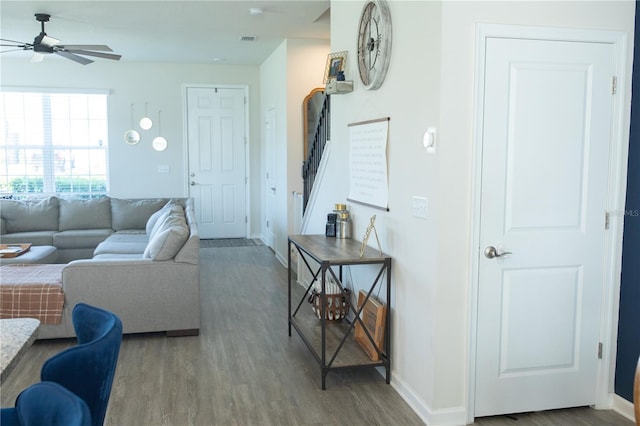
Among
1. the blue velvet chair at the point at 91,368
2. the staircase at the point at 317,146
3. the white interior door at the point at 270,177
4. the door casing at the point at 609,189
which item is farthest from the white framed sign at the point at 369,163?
the white interior door at the point at 270,177

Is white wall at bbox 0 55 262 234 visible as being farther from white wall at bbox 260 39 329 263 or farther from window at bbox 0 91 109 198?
white wall at bbox 260 39 329 263

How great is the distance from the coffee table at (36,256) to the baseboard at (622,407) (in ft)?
16.2

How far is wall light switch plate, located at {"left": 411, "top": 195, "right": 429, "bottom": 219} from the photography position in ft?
9.80

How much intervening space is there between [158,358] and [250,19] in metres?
3.51

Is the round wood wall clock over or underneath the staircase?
over

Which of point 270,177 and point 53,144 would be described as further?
point 53,144

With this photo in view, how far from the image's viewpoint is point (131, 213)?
710cm

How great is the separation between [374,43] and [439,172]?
3.93ft

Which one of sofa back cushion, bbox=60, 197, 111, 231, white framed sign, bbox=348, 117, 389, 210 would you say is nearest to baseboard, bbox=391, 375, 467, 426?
white framed sign, bbox=348, 117, 389, 210

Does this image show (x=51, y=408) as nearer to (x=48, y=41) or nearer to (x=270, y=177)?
(x=48, y=41)

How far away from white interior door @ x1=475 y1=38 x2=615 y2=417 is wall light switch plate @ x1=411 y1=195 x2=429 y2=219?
29 centimetres

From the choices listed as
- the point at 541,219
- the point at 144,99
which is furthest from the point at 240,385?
the point at 144,99

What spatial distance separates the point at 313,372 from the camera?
367 centimetres

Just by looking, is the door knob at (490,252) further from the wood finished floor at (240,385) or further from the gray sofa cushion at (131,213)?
the gray sofa cushion at (131,213)
